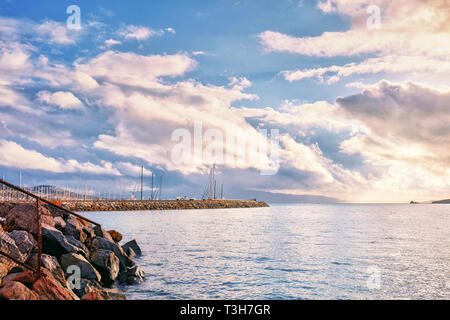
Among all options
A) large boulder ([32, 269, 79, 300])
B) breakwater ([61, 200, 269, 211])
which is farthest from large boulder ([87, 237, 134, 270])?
breakwater ([61, 200, 269, 211])

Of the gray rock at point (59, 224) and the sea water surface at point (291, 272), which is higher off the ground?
the gray rock at point (59, 224)

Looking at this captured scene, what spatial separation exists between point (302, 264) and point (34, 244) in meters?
14.6

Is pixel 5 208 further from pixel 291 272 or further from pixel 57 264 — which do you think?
pixel 291 272

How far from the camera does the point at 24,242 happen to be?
509 inches

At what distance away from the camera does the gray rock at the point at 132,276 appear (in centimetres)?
1609

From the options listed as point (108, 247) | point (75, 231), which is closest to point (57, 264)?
point (75, 231)

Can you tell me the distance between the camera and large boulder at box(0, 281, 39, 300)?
8422 mm

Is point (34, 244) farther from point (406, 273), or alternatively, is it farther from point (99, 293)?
point (406, 273)

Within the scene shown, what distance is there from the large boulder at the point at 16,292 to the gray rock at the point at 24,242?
4.00 metres

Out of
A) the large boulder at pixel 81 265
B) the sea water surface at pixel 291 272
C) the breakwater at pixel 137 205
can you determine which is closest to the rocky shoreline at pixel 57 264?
the large boulder at pixel 81 265

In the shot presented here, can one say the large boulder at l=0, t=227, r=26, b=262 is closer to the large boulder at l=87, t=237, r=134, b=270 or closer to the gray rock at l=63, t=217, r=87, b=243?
the gray rock at l=63, t=217, r=87, b=243

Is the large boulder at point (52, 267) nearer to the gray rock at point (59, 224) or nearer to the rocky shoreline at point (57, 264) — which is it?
the rocky shoreline at point (57, 264)

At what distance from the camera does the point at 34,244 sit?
1319 centimetres
